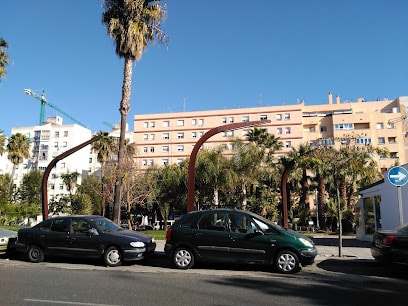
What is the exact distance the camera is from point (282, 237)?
29.1 feet

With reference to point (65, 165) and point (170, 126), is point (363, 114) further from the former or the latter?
point (65, 165)

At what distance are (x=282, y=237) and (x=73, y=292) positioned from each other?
16.2 feet

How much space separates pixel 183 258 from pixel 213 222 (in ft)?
4.08

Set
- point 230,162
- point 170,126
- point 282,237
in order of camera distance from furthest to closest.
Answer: point 170,126, point 230,162, point 282,237

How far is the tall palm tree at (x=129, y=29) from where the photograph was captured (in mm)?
20016

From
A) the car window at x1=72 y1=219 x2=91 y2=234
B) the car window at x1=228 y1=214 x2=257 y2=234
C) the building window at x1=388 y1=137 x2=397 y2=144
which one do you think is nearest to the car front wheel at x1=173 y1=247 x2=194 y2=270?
the car window at x1=228 y1=214 x2=257 y2=234

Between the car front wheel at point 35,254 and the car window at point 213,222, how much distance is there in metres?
4.90

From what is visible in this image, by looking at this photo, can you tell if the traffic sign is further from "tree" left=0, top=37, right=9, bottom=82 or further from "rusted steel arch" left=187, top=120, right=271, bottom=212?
"tree" left=0, top=37, right=9, bottom=82

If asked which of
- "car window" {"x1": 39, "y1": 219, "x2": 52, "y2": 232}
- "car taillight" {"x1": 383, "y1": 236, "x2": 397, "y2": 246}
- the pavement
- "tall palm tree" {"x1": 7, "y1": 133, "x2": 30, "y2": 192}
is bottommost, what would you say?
the pavement

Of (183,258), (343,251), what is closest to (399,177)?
(343,251)

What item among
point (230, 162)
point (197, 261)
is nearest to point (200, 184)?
point (230, 162)

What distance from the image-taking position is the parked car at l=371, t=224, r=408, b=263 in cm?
827

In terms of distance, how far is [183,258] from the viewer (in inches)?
372

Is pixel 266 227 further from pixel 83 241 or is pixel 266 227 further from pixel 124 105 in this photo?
pixel 124 105
